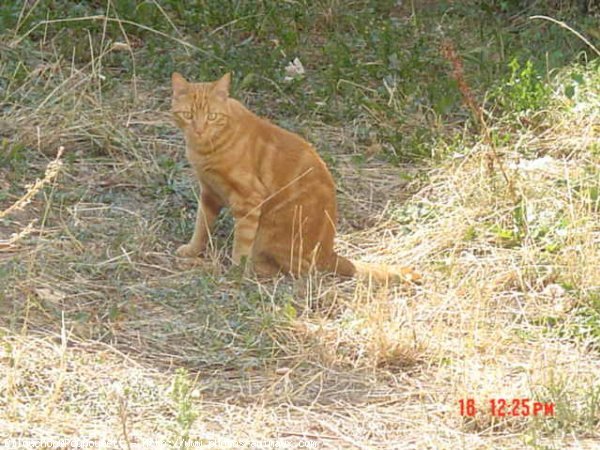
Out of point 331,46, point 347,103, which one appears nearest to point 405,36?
point 331,46

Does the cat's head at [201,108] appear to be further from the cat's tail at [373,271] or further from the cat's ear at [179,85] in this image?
the cat's tail at [373,271]

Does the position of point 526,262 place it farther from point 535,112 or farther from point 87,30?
point 87,30

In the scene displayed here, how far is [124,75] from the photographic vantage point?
755 centimetres

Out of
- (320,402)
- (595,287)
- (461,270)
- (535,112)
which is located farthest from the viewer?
(535,112)

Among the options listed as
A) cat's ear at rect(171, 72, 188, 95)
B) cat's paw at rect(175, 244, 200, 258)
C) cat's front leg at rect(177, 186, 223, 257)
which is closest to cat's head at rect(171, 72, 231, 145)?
cat's ear at rect(171, 72, 188, 95)

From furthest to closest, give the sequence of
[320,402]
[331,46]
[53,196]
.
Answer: [331,46]
[53,196]
[320,402]

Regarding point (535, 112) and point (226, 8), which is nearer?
point (535, 112)

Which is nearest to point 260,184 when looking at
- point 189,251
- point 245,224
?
point 245,224

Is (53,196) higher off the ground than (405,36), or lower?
lower

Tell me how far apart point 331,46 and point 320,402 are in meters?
3.65
